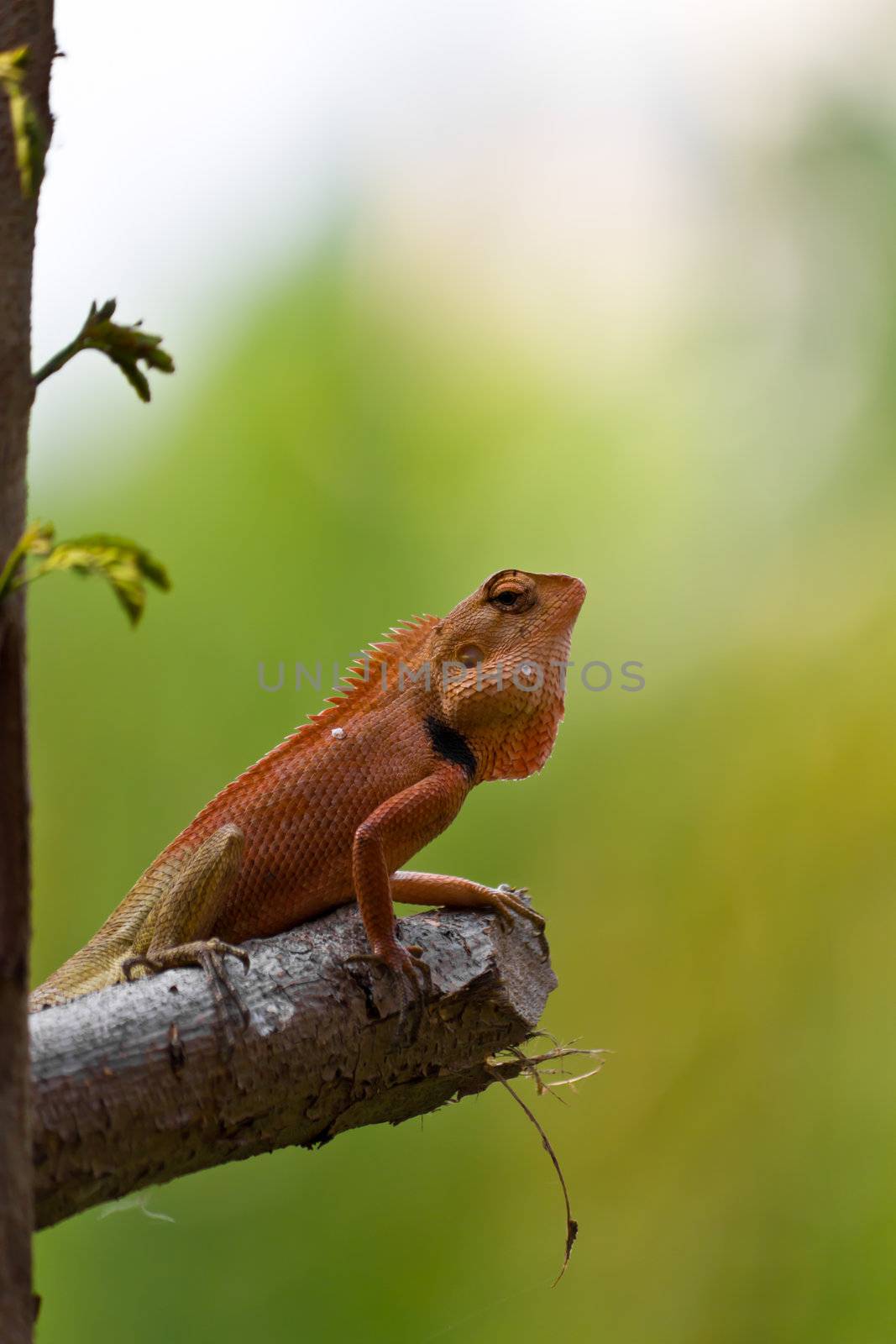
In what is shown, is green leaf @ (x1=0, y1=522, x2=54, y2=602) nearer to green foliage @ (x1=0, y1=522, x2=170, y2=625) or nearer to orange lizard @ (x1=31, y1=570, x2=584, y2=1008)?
green foliage @ (x1=0, y1=522, x2=170, y2=625)

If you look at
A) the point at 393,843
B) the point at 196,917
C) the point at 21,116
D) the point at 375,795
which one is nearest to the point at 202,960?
the point at 196,917

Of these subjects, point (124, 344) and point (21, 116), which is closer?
point (21, 116)

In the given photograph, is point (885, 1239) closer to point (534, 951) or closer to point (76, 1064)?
point (534, 951)

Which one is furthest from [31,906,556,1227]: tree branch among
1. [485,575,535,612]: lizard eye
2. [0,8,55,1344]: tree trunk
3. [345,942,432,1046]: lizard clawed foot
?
[485,575,535,612]: lizard eye

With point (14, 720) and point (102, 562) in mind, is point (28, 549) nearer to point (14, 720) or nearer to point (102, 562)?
point (102, 562)

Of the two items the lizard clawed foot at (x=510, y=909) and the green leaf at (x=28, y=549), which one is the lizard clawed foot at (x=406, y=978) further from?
the green leaf at (x=28, y=549)

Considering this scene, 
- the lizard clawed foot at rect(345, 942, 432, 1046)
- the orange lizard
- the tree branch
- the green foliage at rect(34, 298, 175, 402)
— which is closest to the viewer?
the green foliage at rect(34, 298, 175, 402)
